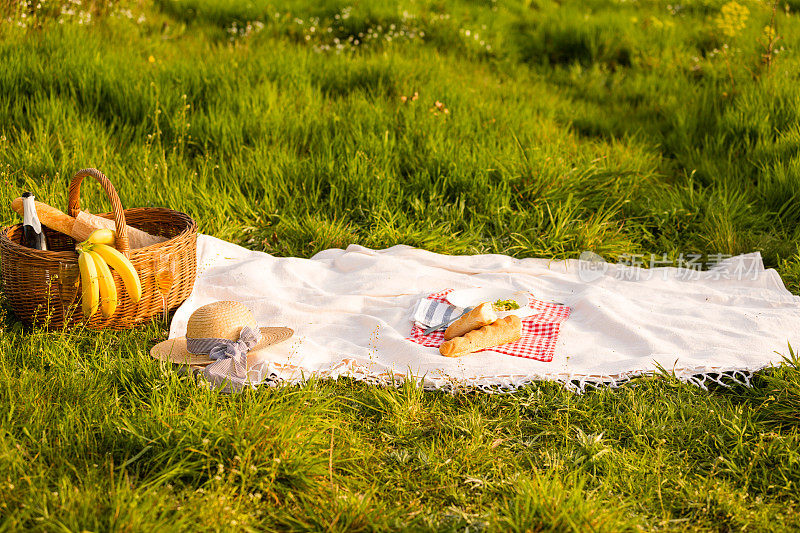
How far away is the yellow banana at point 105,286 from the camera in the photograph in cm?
318

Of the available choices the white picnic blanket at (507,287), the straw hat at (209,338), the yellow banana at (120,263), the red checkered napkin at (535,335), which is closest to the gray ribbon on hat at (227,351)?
the straw hat at (209,338)

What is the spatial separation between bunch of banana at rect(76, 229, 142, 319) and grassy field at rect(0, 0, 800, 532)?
189 millimetres

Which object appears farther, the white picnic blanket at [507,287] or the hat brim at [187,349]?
the white picnic blanket at [507,287]

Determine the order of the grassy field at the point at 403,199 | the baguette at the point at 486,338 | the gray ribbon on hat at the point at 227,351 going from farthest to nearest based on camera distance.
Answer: the baguette at the point at 486,338, the gray ribbon on hat at the point at 227,351, the grassy field at the point at 403,199

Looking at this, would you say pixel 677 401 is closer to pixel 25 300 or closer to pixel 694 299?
pixel 694 299

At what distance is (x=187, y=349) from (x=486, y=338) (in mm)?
1290

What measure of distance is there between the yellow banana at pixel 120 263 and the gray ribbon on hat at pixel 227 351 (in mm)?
394

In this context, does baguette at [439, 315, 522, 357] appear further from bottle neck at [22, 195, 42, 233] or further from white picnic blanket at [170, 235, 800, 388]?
bottle neck at [22, 195, 42, 233]

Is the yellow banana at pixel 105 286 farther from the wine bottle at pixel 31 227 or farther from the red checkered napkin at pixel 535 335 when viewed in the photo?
the red checkered napkin at pixel 535 335

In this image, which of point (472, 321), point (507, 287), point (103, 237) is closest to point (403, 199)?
point (507, 287)

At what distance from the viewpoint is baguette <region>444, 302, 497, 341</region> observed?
3.35 m

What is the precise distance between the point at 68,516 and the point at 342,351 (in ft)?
4.55

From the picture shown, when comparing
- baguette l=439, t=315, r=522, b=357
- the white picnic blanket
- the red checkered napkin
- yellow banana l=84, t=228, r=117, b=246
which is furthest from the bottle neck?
baguette l=439, t=315, r=522, b=357

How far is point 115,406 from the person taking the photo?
2.73m
